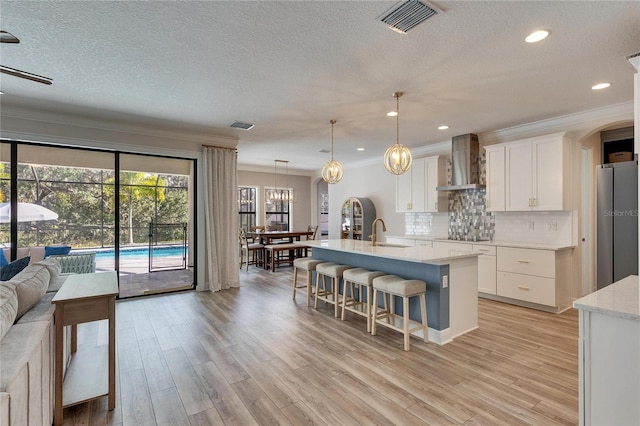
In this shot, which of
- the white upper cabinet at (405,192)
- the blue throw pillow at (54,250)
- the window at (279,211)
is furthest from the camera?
the window at (279,211)

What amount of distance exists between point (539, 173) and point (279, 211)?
7126 millimetres

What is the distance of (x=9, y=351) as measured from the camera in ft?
4.66

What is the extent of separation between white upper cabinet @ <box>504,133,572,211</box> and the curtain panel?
15.0 feet

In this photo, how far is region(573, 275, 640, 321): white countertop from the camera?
1.54 meters

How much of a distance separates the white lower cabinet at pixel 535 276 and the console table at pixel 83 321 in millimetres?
4821

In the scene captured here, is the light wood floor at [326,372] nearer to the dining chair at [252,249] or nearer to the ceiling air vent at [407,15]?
the ceiling air vent at [407,15]

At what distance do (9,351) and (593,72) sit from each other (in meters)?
4.82

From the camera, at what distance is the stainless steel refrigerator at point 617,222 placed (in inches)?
169

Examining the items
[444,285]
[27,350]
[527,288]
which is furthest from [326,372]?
[527,288]

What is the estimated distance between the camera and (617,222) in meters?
4.45

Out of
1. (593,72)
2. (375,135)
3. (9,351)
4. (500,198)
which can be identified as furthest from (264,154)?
(9,351)

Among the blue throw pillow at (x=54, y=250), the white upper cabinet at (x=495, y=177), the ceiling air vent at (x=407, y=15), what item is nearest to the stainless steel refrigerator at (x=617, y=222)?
the white upper cabinet at (x=495, y=177)

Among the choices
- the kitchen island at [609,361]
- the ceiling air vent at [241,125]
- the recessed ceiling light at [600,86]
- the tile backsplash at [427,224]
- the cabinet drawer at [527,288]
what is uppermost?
the ceiling air vent at [241,125]

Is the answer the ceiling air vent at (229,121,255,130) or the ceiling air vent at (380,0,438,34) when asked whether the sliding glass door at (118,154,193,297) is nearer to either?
the ceiling air vent at (229,121,255,130)
